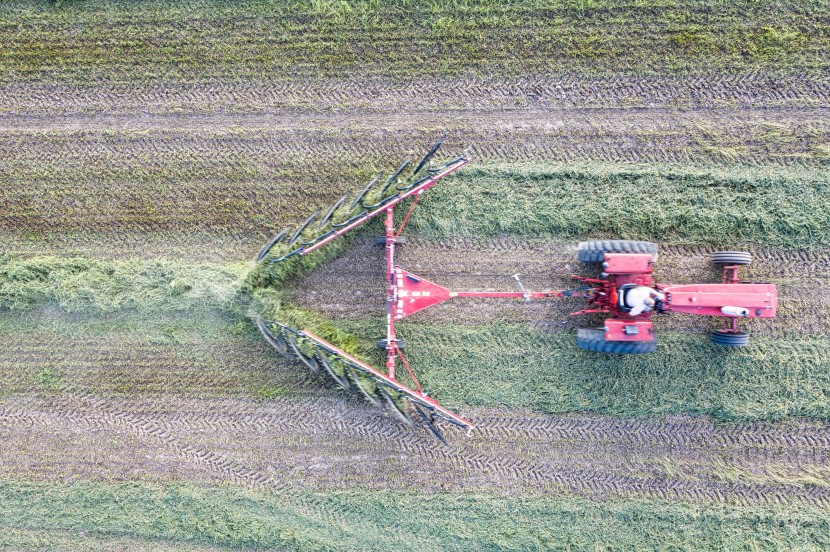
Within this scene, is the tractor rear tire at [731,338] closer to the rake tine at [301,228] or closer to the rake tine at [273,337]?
the rake tine at [301,228]

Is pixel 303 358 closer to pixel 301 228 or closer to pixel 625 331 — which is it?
pixel 301 228

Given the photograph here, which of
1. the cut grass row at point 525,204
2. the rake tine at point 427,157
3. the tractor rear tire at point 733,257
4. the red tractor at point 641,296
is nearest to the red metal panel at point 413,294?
the cut grass row at point 525,204

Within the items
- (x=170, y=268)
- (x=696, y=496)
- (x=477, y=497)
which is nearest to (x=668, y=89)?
(x=696, y=496)

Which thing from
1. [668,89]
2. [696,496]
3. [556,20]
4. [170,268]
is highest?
[556,20]

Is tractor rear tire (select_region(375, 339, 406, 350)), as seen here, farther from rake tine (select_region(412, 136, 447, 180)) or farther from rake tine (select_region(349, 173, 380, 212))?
rake tine (select_region(412, 136, 447, 180))

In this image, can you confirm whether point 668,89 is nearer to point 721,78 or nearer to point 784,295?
point 721,78
